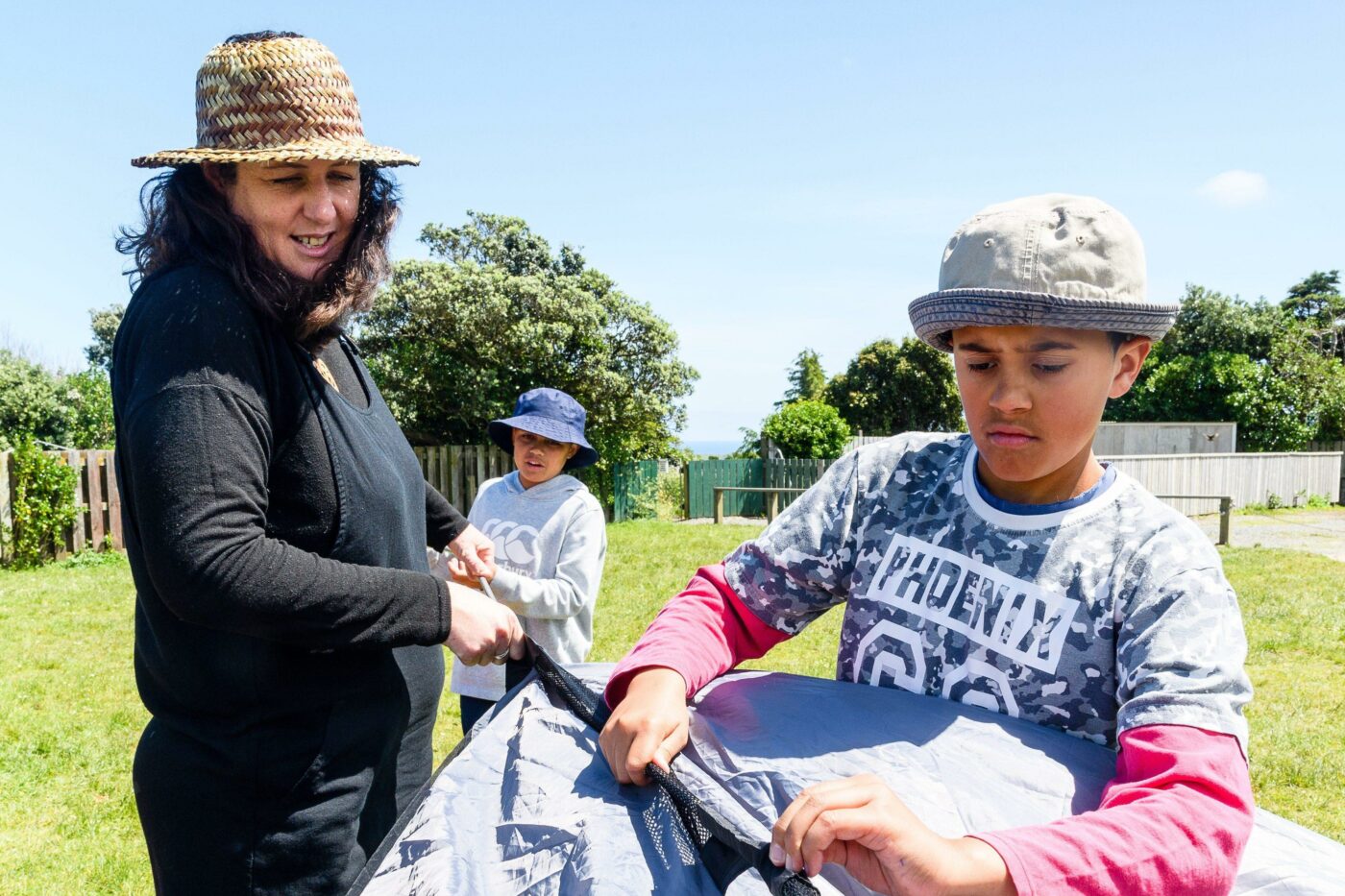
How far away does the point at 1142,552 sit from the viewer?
1191 mm

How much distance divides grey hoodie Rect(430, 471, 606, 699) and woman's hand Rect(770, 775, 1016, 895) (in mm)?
2656

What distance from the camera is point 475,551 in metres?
2.54

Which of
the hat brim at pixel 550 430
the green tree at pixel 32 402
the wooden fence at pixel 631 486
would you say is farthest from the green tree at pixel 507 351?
the hat brim at pixel 550 430

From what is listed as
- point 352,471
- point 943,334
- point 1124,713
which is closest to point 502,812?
point 352,471

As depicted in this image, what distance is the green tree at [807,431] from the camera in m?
22.6

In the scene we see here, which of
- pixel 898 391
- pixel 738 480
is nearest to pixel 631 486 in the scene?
pixel 738 480

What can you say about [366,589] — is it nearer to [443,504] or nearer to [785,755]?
[785,755]

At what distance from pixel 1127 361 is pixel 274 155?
1405 millimetres

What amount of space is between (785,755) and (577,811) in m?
0.28

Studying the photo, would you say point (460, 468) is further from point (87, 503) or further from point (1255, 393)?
point (1255, 393)

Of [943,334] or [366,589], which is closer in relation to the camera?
[943,334]

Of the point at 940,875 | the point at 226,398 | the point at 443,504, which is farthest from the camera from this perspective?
the point at 443,504

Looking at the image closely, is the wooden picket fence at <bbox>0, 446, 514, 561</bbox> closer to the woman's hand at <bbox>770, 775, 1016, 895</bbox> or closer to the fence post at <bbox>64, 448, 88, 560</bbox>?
the fence post at <bbox>64, 448, 88, 560</bbox>

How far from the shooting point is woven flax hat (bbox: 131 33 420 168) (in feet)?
5.56
